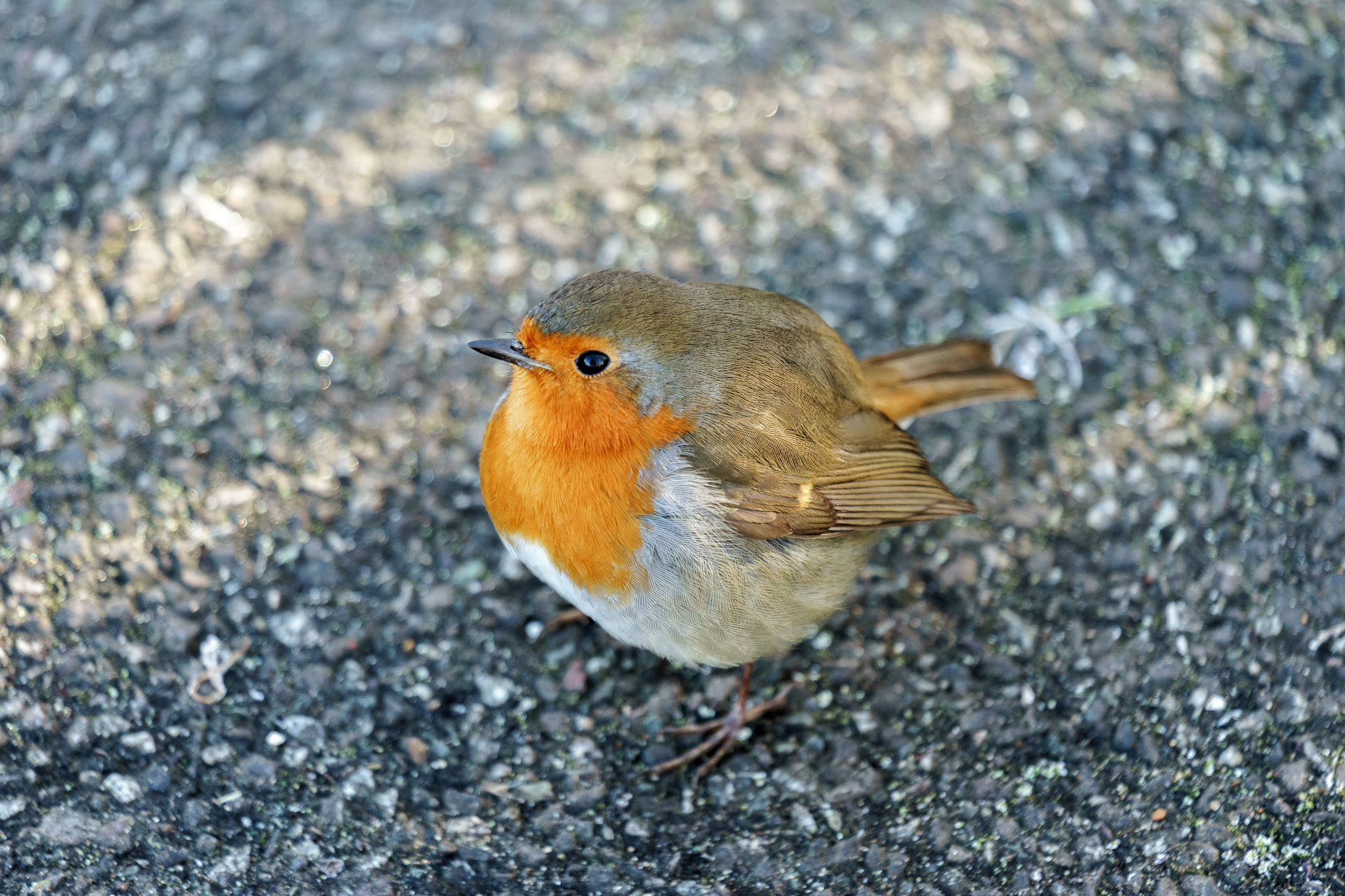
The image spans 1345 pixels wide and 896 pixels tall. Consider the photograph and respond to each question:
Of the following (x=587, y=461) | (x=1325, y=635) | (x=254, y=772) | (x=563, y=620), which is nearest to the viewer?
(x=587, y=461)

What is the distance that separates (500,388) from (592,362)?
1.11 metres

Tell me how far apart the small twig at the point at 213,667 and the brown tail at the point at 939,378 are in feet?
6.03

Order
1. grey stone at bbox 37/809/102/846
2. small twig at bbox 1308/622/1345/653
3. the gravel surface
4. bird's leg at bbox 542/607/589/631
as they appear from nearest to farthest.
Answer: grey stone at bbox 37/809/102/846 → the gravel surface → small twig at bbox 1308/622/1345/653 → bird's leg at bbox 542/607/589/631

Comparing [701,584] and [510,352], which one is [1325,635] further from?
[510,352]

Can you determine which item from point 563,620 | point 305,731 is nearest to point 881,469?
point 563,620

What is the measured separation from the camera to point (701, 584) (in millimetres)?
2697

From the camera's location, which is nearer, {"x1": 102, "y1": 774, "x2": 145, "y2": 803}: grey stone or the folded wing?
{"x1": 102, "y1": 774, "x2": 145, "y2": 803}: grey stone

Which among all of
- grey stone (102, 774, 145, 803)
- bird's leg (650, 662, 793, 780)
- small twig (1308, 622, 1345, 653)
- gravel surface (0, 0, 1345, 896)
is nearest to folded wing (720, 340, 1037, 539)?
gravel surface (0, 0, 1345, 896)

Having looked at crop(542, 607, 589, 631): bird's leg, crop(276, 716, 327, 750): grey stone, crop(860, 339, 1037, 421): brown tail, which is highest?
crop(860, 339, 1037, 421): brown tail

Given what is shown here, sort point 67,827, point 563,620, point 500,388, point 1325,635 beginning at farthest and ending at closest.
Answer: point 500,388
point 563,620
point 1325,635
point 67,827

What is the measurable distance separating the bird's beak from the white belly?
1.14 feet

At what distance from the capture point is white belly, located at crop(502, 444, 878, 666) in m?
2.67

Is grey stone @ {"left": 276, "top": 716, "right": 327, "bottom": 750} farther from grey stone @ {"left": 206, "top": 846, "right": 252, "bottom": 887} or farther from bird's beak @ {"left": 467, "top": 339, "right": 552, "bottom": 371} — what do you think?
bird's beak @ {"left": 467, "top": 339, "right": 552, "bottom": 371}

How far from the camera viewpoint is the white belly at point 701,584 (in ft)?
8.76
